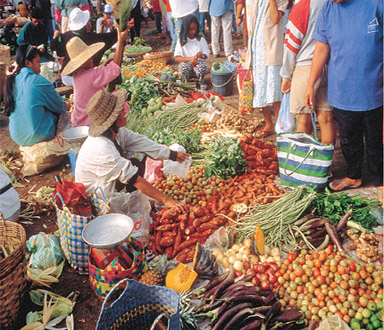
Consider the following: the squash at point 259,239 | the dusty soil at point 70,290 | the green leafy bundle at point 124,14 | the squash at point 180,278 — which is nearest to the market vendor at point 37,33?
the green leafy bundle at point 124,14

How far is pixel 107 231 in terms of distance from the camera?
2.84m

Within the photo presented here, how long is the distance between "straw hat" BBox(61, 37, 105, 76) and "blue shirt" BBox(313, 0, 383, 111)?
2549 millimetres

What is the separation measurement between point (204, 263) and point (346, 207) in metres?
1.41

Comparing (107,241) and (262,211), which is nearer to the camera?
(107,241)

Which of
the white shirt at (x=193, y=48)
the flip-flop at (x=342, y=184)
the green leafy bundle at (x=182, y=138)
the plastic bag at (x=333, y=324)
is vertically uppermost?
the white shirt at (x=193, y=48)

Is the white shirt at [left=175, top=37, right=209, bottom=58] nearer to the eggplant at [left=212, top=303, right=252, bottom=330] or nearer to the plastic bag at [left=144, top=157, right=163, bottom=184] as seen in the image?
the plastic bag at [left=144, top=157, right=163, bottom=184]

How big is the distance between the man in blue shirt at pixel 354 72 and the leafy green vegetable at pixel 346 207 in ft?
1.66

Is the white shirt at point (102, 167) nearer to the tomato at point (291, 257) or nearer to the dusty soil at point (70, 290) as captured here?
the dusty soil at point (70, 290)

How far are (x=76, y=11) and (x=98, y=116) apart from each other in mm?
5130

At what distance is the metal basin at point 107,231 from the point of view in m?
2.69

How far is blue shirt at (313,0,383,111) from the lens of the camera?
3213mm

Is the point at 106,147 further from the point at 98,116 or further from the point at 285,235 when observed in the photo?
the point at 285,235

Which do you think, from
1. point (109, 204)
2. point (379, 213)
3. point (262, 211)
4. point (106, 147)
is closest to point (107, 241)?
point (109, 204)

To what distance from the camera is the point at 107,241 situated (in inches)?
107
